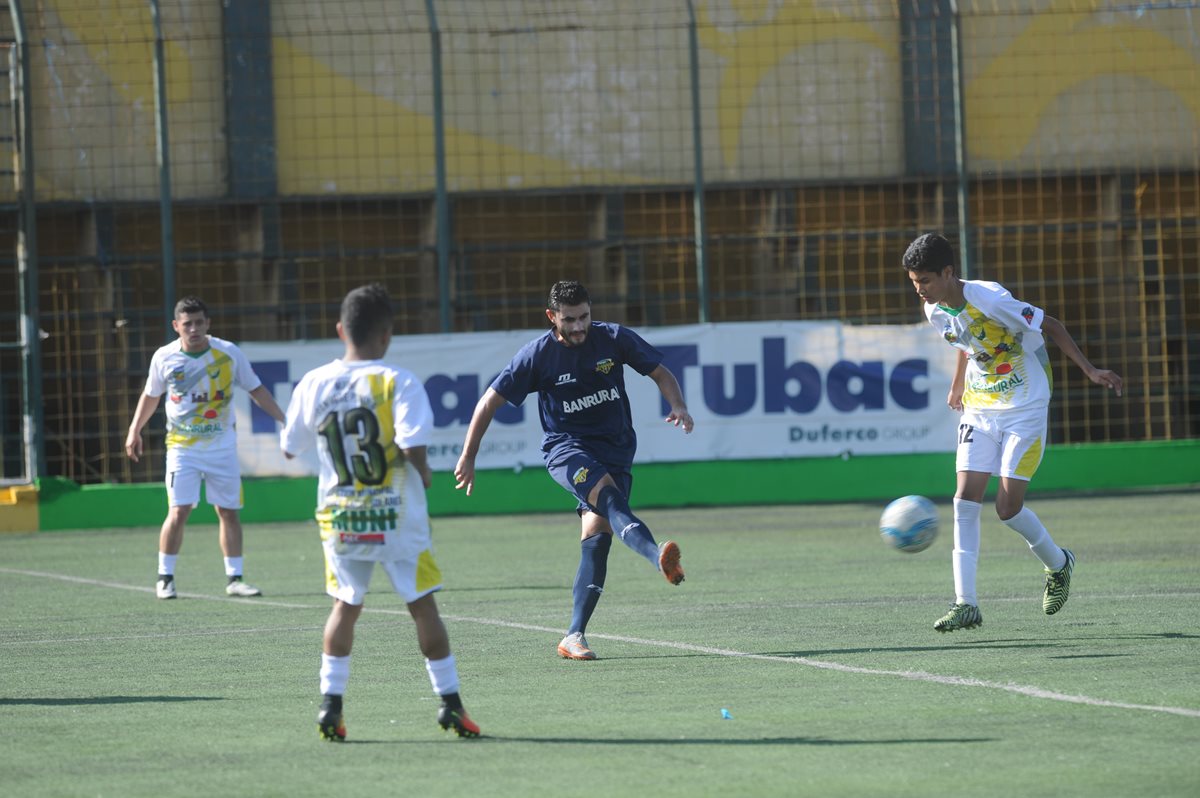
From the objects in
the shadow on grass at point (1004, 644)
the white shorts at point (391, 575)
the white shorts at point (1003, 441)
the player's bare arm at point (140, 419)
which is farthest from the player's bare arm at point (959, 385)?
the player's bare arm at point (140, 419)

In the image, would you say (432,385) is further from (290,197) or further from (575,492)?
(575,492)

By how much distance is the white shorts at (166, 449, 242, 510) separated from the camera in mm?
12898

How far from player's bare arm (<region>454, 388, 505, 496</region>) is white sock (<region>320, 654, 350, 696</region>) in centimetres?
197

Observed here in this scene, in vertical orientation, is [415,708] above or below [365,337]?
below

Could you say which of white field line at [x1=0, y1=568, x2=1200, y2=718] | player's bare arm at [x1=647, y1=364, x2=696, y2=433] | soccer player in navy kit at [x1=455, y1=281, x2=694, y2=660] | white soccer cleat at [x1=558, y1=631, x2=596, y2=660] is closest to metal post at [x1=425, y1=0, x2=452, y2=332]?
white field line at [x1=0, y1=568, x2=1200, y2=718]

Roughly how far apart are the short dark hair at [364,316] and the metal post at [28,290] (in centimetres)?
1365

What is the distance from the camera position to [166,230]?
19766 mm

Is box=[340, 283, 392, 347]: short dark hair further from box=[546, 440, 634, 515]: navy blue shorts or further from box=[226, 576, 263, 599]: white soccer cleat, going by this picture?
box=[226, 576, 263, 599]: white soccer cleat

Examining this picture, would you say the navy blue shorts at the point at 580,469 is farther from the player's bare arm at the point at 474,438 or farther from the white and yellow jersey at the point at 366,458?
the white and yellow jersey at the point at 366,458

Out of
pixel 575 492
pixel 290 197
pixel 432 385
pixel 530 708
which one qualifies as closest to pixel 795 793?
pixel 530 708

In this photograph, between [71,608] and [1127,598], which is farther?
[71,608]

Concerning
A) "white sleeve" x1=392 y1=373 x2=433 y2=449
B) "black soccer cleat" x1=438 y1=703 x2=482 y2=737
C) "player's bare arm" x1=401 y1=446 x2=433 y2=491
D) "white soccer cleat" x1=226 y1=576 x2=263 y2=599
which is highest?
"white sleeve" x1=392 y1=373 x2=433 y2=449

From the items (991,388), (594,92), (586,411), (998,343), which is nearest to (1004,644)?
(991,388)

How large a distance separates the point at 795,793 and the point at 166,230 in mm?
15481
